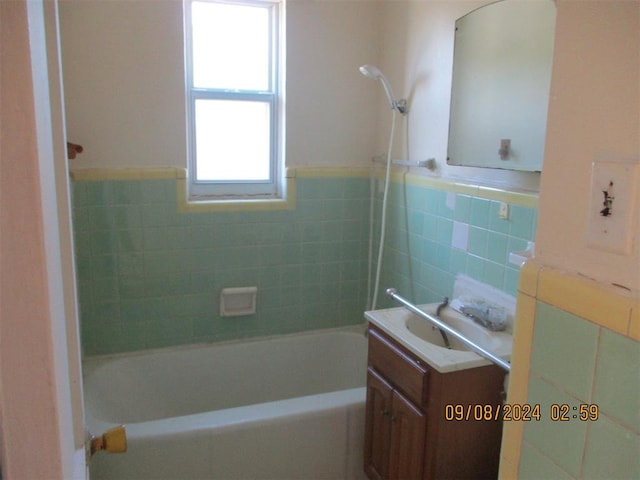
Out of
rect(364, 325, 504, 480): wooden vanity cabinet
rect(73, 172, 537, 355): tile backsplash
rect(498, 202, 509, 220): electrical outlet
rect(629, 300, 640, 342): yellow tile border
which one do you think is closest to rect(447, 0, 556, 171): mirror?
rect(498, 202, 509, 220): electrical outlet

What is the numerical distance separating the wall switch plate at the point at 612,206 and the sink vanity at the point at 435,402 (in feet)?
3.01

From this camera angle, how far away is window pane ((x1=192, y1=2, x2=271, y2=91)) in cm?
258

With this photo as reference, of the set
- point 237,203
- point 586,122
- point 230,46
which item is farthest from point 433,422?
point 230,46

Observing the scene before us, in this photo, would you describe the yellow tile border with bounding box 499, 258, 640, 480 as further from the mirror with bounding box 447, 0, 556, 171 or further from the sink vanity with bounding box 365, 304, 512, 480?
the mirror with bounding box 447, 0, 556, 171

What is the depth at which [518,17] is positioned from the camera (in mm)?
1760

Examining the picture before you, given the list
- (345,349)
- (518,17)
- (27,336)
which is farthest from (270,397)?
(27,336)

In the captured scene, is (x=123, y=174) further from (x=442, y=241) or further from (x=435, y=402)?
(x=435, y=402)

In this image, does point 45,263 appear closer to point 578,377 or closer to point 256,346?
point 578,377

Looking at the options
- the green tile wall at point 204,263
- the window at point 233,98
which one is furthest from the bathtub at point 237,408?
the window at point 233,98

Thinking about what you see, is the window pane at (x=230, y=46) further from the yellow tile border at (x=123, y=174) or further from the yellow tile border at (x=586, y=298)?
the yellow tile border at (x=586, y=298)

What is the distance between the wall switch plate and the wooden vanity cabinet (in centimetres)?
96

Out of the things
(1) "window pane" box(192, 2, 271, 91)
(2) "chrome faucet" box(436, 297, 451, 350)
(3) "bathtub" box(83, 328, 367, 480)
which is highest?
(1) "window pane" box(192, 2, 271, 91)

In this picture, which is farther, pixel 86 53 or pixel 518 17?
pixel 86 53

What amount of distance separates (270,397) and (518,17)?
212cm
